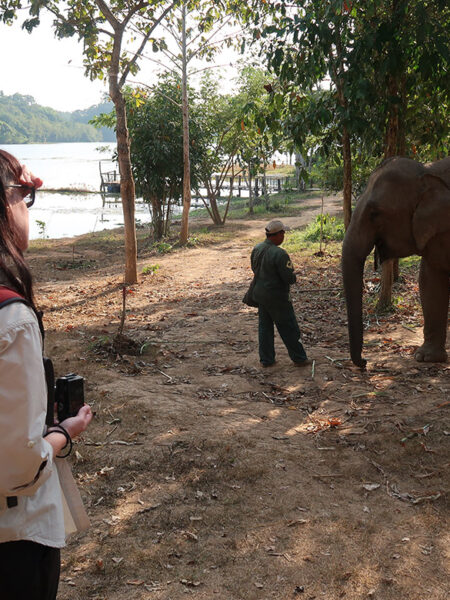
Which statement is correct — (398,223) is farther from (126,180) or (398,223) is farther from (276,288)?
(126,180)

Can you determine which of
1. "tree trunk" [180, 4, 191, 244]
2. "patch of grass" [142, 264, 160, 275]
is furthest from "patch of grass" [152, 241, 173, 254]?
"patch of grass" [142, 264, 160, 275]

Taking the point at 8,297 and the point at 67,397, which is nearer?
the point at 8,297

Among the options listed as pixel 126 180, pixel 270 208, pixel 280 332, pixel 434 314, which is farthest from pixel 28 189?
pixel 270 208

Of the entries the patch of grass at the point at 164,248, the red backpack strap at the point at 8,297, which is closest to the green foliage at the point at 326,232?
the patch of grass at the point at 164,248

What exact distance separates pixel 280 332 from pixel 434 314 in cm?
182

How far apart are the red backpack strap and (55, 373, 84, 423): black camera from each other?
0.56m

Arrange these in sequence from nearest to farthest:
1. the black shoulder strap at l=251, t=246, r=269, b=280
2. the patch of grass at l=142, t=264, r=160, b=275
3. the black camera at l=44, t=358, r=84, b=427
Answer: the black camera at l=44, t=358, r=84, b=427 < the black shoulder strap at l=251, t=246, r=269, b=280 < the patch of grass at l=142, t=264, r=160, b=275

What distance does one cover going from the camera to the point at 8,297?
5.82ft

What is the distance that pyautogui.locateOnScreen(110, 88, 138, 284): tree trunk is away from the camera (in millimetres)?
11883

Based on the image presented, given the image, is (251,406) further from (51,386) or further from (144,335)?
(51,386)

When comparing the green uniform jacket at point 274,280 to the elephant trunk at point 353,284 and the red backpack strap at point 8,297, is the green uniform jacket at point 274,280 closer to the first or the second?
the elephant trunk at point 353,284

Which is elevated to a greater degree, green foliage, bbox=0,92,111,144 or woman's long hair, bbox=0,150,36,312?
green foliage, bbox=0,92,111,144

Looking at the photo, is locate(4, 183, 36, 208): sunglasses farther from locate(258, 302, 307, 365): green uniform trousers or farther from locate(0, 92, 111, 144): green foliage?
locate(0, 92, 111, 144): green foliage

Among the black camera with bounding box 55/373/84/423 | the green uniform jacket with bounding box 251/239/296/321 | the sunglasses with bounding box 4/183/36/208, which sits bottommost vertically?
the green uniform jacket with bounding box 251/239/296/321
